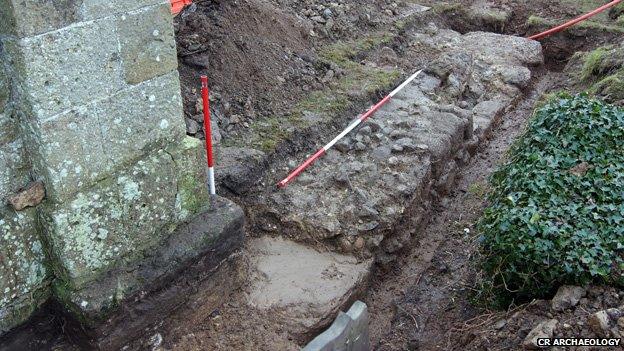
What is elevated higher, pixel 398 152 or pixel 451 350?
pixel 398 152

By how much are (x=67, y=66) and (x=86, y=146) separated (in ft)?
1.28

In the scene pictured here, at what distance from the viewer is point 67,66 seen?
2729mm

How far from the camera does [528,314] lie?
3582 millimetres

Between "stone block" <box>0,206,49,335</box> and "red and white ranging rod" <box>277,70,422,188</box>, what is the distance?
2.06 metres

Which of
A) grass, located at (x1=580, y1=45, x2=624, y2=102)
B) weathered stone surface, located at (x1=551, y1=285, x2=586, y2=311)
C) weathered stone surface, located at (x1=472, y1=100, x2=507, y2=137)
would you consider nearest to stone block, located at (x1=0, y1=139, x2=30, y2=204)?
weathered stone surface, located at (x1=551, y1=285, x2=586, y2=311)

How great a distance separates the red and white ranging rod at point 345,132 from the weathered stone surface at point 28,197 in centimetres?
210

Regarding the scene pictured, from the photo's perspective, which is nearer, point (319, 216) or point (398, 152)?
point (319, 216)

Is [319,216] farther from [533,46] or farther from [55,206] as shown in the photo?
[533,46]

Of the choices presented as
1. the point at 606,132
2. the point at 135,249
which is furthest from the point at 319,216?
the point at 606,132

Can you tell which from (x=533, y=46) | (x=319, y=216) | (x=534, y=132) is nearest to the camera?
(x=319, y=216)

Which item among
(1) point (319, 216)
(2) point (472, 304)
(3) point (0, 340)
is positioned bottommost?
(2) point (472, 304)

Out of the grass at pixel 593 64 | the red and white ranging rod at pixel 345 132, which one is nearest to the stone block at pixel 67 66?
the red and white ranging rod at pixel 345 132

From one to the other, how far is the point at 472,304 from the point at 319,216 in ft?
3.98

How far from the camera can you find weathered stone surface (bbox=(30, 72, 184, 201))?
2799 mm
